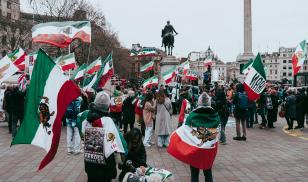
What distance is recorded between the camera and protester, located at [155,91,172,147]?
11.0 m

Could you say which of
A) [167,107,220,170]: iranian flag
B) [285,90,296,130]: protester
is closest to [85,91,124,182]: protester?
[167,107,220,170]: iranian flag

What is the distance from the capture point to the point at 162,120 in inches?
435

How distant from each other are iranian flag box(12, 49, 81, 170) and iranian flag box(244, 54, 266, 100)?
20.1 ft

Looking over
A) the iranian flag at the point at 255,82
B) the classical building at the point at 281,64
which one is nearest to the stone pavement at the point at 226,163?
the iranian flag at the point at 255,82

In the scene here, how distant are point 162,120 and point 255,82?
2964 mm

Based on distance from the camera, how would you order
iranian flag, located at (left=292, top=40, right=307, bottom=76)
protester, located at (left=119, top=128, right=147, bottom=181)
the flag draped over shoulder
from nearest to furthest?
protester, located at (left=119, top=128, right=147, bottom=181), the flag draped over shoulder, iranian flag, located at (left=292, top=40, right=307, bottom=76)

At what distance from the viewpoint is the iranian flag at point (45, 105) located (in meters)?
4.57

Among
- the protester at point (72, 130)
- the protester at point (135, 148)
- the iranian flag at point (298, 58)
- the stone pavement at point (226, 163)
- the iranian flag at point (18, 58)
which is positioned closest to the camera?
the protester at point (135, 148)

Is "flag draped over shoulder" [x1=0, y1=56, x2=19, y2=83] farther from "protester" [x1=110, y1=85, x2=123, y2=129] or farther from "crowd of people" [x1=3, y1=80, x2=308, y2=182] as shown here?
"protester" [x1=110, y1=85, x2=123, y2=129]

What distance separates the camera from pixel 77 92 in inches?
186

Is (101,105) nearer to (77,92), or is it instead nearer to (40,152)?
(77,92)

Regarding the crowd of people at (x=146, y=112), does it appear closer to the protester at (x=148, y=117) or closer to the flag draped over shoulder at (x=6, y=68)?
the protester at (x=148, y=117)

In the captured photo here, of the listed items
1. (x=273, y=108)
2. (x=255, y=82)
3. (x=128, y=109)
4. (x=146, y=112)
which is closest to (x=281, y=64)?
(x=273, y=108)

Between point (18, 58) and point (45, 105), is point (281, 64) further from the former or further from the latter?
point (45, 105)
